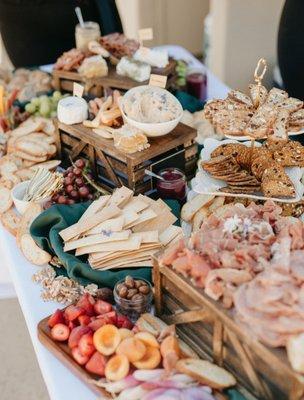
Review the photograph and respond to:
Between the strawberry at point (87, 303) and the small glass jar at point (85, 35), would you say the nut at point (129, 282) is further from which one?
the small glass jar at point (85, 35)

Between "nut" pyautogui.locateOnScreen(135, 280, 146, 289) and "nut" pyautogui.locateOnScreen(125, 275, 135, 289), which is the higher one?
"nut" pyautogui.locateOnScreen(125, 275, 135, 289)

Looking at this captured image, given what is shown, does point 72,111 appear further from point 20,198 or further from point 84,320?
point 84,320

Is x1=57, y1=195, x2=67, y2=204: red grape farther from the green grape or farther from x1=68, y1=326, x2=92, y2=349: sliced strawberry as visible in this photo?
the green grape

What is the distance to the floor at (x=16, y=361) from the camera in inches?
96.5

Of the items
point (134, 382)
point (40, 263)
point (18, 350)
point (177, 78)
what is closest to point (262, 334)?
point (134, 382)

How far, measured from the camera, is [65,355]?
149 centimetres

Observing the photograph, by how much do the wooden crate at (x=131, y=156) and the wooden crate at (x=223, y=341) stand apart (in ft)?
2.04

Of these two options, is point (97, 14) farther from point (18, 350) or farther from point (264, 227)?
point (264, 227)

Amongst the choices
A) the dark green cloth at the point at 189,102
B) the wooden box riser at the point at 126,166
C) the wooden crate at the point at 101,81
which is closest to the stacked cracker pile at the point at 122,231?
the wooden box riser at the point at 126,166

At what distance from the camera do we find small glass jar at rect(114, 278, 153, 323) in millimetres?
1572

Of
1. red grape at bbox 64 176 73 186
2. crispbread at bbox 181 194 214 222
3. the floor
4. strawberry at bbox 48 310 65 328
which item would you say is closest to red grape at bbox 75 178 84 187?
red grape at bbox 64 176 73 186

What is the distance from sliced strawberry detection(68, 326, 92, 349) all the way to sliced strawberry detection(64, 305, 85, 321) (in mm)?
58

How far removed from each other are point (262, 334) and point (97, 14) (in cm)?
252

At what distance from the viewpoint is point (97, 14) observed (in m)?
3.24
